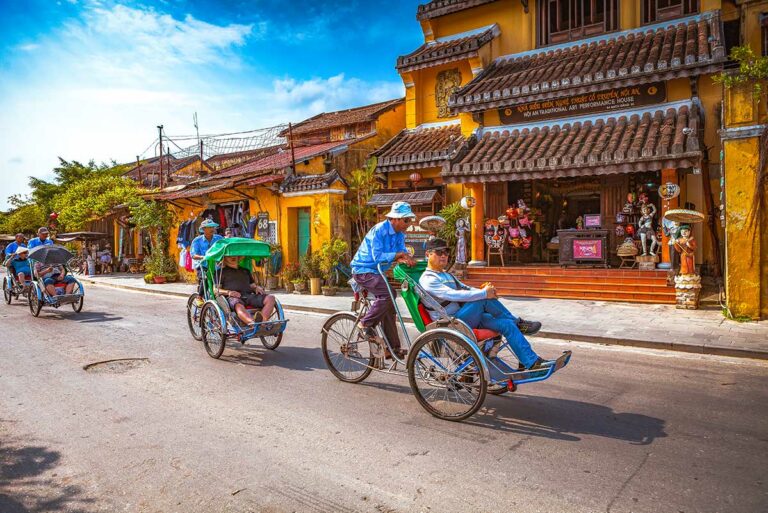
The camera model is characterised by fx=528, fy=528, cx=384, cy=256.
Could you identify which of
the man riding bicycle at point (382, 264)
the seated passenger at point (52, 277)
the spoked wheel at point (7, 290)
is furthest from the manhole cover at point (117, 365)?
the spoked wheel at point (7, 290)

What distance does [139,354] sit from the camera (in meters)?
7.53

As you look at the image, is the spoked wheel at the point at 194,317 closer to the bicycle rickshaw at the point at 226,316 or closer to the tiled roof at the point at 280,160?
the bicycle rickshaw at the point at 226,316

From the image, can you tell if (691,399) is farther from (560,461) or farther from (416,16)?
(416,16)

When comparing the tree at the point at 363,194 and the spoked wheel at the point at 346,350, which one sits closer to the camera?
the spoked wheel at the point at 346,350

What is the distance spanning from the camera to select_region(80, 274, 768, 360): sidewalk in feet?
24.8

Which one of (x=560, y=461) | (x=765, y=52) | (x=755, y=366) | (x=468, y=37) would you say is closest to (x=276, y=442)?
(x=560, y=461)

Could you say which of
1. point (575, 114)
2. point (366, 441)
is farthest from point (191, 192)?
point (366, 441)

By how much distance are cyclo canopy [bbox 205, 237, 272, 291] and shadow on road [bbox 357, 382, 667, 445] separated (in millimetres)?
3544

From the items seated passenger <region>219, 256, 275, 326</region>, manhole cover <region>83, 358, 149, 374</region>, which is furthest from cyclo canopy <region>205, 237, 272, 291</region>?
manhole cover <region>83, 358, 149, 374</region>

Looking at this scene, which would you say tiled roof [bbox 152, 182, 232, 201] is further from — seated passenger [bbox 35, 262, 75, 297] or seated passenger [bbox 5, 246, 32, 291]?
seated passenger [bbox 35, 262, 75, 297]

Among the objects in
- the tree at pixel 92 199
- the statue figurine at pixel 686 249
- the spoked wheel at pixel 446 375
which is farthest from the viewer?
the tree at pixel 92 199

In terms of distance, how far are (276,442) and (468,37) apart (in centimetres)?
1639

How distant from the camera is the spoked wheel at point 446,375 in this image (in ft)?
14.9

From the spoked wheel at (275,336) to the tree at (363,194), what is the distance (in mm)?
9444
